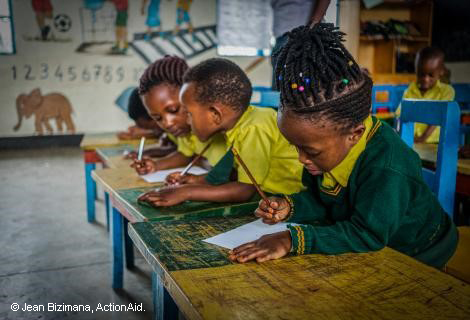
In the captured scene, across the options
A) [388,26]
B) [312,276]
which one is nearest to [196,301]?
[312,276]

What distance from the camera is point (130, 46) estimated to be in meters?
6.87

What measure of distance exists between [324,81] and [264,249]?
1.13ft

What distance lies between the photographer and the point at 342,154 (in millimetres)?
939

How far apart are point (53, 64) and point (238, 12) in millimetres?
3025

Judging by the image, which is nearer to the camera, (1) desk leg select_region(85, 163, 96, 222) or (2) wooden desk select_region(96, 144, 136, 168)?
(2) wooden desk select_region(96, 144, 136, 168)

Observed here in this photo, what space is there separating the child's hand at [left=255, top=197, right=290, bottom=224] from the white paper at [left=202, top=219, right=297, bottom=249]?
2 cm

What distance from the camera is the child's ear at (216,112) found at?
1498mm

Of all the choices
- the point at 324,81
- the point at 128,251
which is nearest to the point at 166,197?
the point at 324,81

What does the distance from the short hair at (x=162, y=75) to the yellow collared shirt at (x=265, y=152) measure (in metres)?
0.48

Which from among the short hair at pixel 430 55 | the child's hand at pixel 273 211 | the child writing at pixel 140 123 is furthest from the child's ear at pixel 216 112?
the short hair at pixel 430 55

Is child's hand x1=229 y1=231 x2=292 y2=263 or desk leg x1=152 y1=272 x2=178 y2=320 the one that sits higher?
child's hand x1=229 y1=231 x2=292 y2=263

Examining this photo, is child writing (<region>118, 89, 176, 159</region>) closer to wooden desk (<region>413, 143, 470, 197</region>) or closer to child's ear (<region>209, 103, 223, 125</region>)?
child's ear (<region>209, 103, 223, 125</region>)

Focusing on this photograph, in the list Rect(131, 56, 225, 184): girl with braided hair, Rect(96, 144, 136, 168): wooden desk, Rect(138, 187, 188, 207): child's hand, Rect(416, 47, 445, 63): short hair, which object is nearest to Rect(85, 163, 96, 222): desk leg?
Rect(96, 144, 136, 168): wooden desk

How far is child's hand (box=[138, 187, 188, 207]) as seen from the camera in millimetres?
1258
